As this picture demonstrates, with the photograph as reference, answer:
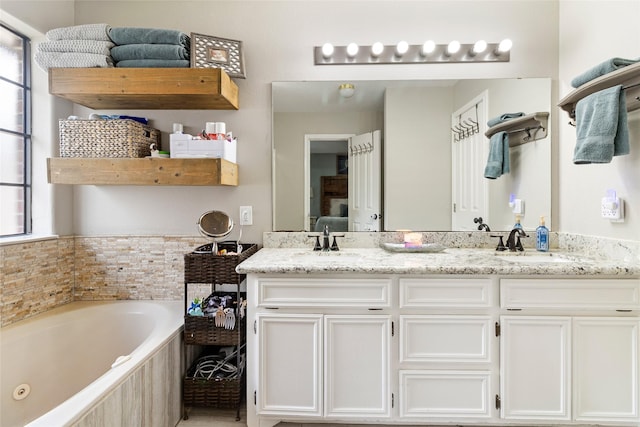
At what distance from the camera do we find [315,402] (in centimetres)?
151

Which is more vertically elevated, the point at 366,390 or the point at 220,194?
the point at 220,194

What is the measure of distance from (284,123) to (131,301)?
154cm

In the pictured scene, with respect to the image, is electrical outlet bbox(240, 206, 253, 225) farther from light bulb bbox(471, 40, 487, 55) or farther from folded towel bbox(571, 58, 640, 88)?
folded towel bbox(571, 58, 640, 88)

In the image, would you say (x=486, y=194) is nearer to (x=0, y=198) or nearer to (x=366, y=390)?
(x=366, y=390)

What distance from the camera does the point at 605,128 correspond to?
1.44 meters

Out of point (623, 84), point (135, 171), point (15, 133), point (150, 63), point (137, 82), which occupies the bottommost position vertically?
point (135, 171)

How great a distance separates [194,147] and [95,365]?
1371mm

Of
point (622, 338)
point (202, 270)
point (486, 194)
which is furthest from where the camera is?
point (486, 194)

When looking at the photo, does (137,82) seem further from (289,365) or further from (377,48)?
(289,365)

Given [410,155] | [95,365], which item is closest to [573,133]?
[410,155]

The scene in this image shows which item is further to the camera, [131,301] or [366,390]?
[131,301]

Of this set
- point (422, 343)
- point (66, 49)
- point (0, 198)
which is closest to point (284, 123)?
point (66, 49)

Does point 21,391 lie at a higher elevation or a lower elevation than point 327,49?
lower

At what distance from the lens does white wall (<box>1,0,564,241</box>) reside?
2057 millimetres
